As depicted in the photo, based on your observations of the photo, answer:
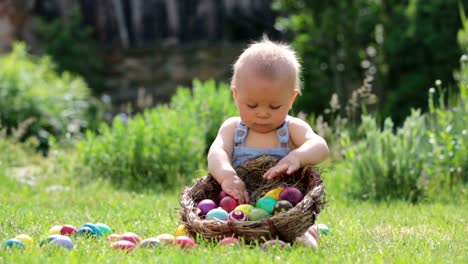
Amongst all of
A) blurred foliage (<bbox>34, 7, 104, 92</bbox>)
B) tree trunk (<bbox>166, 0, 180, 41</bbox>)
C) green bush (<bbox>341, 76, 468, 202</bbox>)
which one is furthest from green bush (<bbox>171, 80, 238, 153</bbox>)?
tree trunk (<bbox>166, 0, 180, 41</bbox>)

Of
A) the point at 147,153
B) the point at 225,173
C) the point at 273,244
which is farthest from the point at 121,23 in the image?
the point at 273,244

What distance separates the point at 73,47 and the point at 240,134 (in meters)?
8.65

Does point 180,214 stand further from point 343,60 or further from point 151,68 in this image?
point 151,68

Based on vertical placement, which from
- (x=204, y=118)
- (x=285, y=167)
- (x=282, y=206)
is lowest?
(x=204, y=118)

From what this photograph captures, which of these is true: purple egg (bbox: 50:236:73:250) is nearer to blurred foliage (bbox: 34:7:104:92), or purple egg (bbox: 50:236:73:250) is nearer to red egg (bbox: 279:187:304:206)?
red egg (bbox: 279:187:304:206)

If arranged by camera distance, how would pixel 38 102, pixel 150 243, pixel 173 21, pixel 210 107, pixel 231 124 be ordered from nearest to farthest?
pixel 150 243, pixel 231 124, pixel 210 107, pixel 38 102, pixel 173 21

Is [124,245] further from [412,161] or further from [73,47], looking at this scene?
[73,47]

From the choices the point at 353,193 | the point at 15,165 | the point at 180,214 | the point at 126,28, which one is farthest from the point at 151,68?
the point at 180,214

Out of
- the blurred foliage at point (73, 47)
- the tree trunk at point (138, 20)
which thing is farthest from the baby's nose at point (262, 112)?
the tree trunk at point (138, 20)

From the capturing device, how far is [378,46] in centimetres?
1129

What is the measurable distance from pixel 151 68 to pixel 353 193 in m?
6.95

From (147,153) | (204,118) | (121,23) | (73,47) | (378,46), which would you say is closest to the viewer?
(147,153)

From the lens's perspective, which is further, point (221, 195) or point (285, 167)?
point (221, 195)

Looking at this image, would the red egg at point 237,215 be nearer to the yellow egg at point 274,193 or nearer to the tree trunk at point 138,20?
the yellow egg at point 274,193
